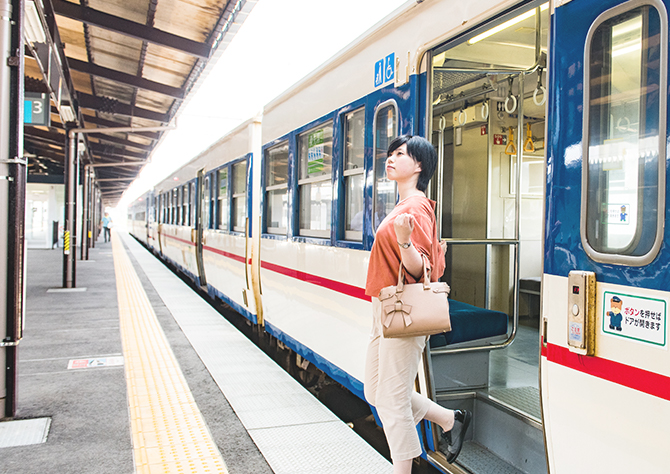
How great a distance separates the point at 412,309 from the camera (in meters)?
2.37

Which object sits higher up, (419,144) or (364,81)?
(364,81)

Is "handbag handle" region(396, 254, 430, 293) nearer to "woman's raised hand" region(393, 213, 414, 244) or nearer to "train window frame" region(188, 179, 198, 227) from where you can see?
"woman's raised hand" region(393, 213, 414, 244)

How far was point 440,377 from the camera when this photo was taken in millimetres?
3408

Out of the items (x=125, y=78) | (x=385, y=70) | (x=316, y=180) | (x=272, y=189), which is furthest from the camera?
(x=125, y=78)

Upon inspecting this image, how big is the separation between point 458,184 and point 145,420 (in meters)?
3.68

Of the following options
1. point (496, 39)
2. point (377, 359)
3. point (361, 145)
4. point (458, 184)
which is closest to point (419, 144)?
point (377, 359)

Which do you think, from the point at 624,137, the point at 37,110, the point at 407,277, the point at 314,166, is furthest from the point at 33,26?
the point at 624,137

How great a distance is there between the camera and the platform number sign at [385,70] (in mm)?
3391

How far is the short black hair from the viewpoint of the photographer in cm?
256

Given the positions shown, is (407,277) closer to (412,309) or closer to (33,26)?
(412,309)

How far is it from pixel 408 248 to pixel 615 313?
0.80 m

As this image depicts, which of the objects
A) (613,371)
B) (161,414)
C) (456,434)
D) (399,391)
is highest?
(613,371)

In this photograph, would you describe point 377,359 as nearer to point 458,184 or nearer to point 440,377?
point 440,377

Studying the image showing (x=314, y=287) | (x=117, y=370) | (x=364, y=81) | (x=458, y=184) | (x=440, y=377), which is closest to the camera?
(x=440, y=377)
